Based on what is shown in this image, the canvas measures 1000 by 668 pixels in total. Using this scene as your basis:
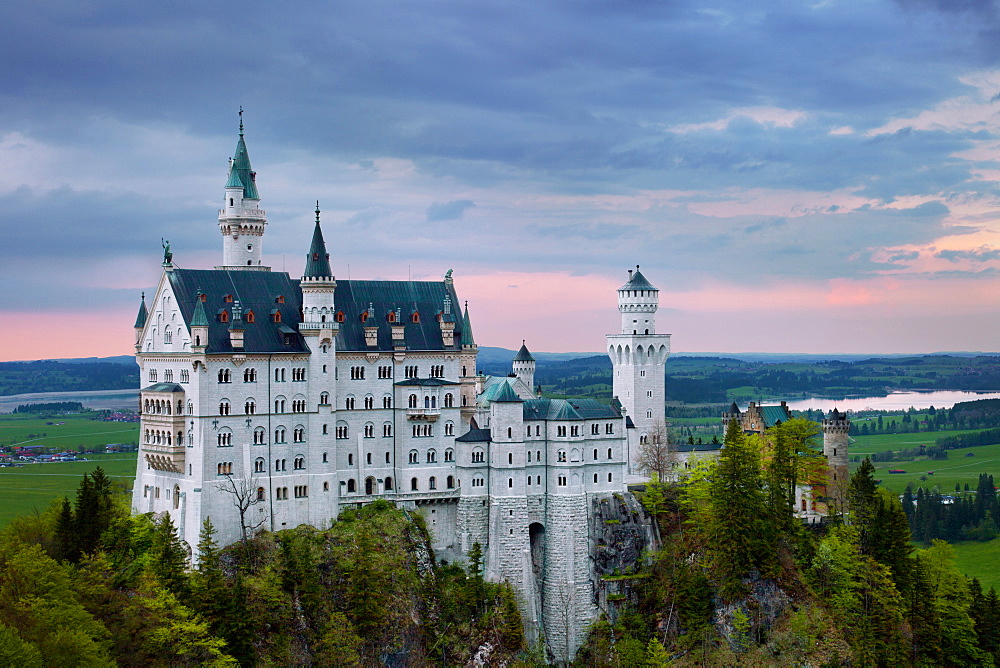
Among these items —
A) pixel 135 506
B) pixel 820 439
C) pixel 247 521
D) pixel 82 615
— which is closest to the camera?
pixel 82 615

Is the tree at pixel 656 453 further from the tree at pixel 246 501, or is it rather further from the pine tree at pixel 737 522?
the tree at pixel 246 501

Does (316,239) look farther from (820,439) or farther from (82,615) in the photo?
(820,439)

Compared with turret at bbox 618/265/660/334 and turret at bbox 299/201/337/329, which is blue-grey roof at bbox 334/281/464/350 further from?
turret at bbox 618/265/660/334

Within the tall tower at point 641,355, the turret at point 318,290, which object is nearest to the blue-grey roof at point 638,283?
the tall tower at point 641,355

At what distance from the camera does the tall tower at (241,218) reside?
105688 mm

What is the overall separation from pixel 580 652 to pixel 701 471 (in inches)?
847

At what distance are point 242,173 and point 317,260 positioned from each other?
13.5 m

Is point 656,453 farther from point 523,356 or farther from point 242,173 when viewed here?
point 242,173

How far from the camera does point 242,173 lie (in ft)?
349

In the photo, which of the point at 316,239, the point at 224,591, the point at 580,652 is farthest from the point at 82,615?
the point at 580,652

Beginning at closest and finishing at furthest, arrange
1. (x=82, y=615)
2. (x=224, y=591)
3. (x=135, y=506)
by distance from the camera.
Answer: (x=82, y=615)
(x=224, y=591)
(x=135, y=506)

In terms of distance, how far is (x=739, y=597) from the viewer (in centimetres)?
9950

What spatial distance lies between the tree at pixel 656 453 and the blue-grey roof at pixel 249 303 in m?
38.2

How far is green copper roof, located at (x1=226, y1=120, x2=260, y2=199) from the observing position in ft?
347
